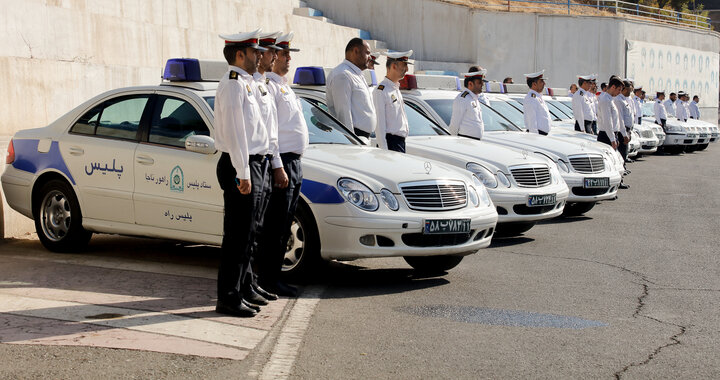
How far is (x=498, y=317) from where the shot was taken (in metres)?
6.74

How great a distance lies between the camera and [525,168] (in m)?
10.9

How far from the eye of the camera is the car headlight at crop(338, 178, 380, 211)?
24.7 feet

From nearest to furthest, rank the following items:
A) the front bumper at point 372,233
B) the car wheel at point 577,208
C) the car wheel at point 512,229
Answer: the front bumper at point 372,233 < the car wheel at point 512,229 < the car wheel at point 577,208

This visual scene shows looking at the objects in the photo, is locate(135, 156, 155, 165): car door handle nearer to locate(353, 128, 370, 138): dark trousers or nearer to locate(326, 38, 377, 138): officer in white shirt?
locate(326, 38, 377, 138): officer in white shirt

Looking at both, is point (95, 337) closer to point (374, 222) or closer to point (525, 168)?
point (374, 222)

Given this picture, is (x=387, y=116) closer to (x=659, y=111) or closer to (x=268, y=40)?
(x=268, y=40)

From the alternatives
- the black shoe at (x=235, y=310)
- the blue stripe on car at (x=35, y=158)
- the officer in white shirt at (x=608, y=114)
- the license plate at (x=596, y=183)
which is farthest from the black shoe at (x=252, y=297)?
the officer in white shirt at (x=608, y=114)

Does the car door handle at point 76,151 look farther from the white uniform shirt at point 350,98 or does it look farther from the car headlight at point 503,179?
Result: the car headlight at point 503,179

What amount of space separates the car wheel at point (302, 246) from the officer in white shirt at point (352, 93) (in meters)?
2.18

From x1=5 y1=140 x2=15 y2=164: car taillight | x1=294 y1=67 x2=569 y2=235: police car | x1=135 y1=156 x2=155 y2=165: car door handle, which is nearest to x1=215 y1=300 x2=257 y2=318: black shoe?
x1=135 y1=156 x2=155 y2=165: car door handle

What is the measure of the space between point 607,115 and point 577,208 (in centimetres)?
357

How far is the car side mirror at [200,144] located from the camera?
7738mm

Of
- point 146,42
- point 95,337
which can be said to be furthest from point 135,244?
point 146,42

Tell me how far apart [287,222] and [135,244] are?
3.05 m
